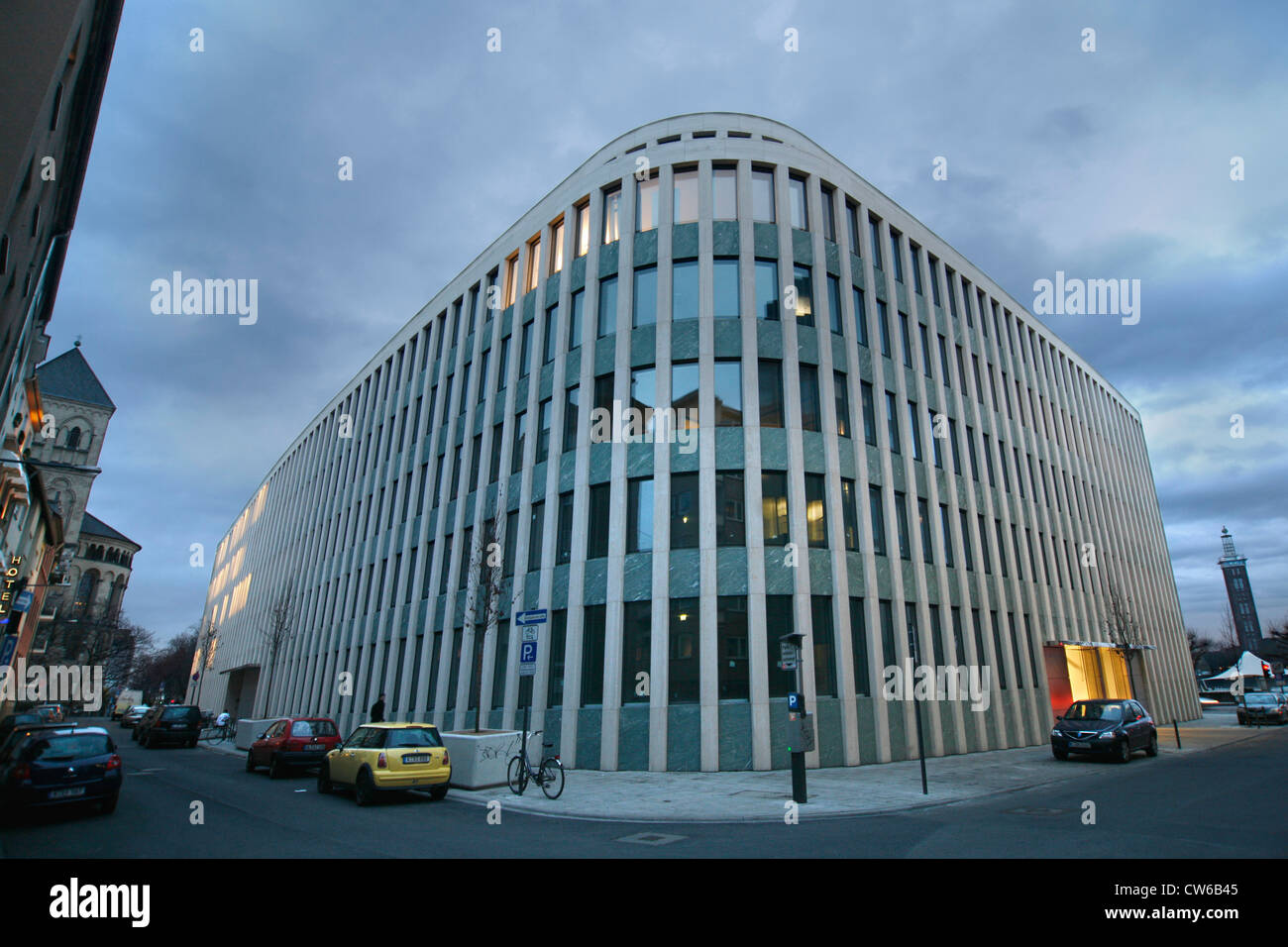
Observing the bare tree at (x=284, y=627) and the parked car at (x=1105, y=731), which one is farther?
the bare tree at (x=284, y=627)

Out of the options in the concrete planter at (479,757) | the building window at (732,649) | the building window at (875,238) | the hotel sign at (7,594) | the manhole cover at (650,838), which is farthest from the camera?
the building window at (875,238)

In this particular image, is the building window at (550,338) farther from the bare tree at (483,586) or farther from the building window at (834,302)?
the building window at (834,302)

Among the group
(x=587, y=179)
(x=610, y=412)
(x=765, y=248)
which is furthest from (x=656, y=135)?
(x=610, y=412)

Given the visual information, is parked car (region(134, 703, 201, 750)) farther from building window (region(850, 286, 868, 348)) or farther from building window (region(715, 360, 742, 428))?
building window (region(850, 286, 868, 348))

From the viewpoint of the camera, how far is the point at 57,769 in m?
10.7

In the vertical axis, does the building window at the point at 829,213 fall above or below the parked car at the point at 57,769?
above

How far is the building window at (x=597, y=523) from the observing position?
20.3 meters

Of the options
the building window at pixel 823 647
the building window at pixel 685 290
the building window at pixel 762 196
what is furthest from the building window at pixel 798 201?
the building window at pixel 823 647

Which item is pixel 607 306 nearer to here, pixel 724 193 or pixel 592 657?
pixel 724 193

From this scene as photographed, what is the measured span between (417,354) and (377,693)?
1741 cm

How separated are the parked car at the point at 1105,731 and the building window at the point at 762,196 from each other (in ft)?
60.7

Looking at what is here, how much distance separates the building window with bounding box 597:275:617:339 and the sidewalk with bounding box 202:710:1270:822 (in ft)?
46.2

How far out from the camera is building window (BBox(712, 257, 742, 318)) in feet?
69.7
